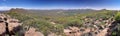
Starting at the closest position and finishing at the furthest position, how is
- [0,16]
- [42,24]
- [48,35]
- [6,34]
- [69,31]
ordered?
[6,34] < [0,16] < [48,35] < [42,24] < [69,31]

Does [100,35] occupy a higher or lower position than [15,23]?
lower

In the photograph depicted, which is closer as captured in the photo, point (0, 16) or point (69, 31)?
point (0, 16)

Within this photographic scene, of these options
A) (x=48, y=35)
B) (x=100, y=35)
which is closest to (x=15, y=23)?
(x=48, y=35)

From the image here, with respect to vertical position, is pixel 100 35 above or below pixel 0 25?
below

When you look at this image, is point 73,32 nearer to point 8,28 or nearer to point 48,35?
point 48,35

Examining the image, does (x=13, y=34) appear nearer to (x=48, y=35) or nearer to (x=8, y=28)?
(x=8, y=28)

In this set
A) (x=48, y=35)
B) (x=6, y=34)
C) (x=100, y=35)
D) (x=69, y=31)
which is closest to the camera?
(x=6, y=34)

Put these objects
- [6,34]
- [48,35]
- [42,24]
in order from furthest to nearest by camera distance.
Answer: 1. [42,24]
2. [48,35]
3. [6,34]

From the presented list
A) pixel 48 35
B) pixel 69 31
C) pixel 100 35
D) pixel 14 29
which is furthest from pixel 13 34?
pixel 69 31

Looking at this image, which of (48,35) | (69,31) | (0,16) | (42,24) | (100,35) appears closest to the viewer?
(0,16)
